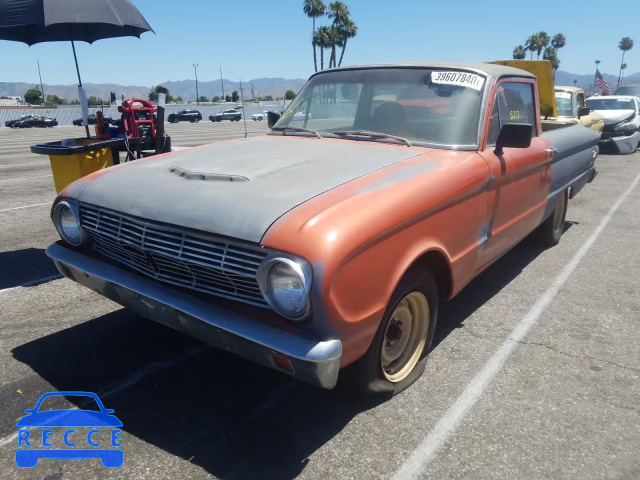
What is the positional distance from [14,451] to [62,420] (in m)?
0.25

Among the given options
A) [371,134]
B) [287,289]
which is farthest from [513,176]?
[287,289]

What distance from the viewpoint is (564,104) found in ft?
35.6

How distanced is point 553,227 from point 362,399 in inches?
148

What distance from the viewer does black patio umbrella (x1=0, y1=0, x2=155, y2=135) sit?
4.63 m

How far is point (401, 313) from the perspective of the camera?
2830mm

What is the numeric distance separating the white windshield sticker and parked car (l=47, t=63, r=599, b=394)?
1cm

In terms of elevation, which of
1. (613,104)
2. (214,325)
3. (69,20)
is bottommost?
(214,325)

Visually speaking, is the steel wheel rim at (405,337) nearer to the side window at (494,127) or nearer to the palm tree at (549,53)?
the side window at (494,127)

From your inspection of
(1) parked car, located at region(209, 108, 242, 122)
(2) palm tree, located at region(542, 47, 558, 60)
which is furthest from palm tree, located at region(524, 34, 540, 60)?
(1) parked car, located at region(209, 108, 242, 122)

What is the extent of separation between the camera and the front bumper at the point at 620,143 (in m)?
Result: 14.1

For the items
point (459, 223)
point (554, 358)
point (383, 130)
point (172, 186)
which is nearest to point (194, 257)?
point (172, 186)

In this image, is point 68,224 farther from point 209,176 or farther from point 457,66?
point 457,66

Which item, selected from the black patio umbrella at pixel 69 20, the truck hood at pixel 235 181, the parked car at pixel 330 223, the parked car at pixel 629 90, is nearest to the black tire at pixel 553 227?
the parked car at pixel 330 223

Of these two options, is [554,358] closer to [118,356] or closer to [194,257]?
[194,257]
